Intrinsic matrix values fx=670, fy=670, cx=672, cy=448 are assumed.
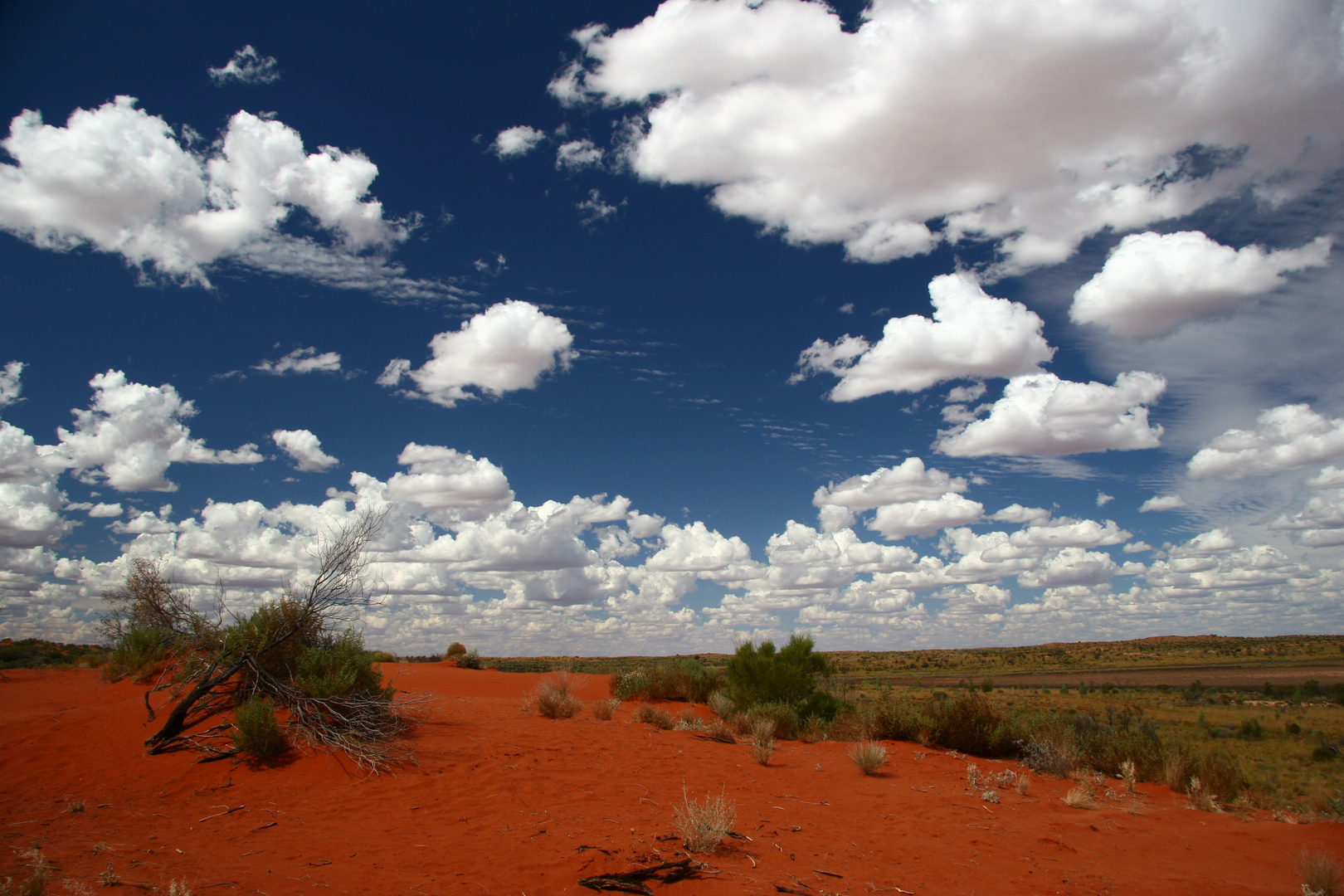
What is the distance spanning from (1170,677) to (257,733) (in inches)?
2812

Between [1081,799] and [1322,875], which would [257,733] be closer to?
[1081,799]

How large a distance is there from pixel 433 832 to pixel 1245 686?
63.0 meters

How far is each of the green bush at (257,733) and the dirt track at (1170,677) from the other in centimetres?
4706

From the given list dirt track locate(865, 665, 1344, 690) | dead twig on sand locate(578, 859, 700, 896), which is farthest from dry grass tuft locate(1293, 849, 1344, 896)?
dirt track locate(865, 665, 1344, 690)

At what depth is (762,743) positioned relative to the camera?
1425cm

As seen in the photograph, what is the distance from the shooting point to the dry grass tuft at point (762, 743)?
12812mm

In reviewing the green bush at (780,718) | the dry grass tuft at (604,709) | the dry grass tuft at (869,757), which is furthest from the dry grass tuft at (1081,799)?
the dry grass tuft at (604,709)

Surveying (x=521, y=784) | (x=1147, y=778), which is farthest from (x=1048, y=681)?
(x=521, y=784)

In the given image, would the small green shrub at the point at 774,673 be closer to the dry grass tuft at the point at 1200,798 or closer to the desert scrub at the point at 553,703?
the desert scrub at the point at 553,703

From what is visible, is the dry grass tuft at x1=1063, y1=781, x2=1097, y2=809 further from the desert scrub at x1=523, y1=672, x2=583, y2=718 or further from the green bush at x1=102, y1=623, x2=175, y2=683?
the green bush at x1=102, y1=623, x2=175, y2=683

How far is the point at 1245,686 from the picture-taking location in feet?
163

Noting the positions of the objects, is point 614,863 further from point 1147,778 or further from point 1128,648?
point 1128,648

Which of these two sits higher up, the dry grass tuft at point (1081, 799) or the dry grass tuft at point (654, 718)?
the dry grass tuft at point (654, 718)

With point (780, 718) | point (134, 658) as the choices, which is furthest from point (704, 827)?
point (134, 658)
